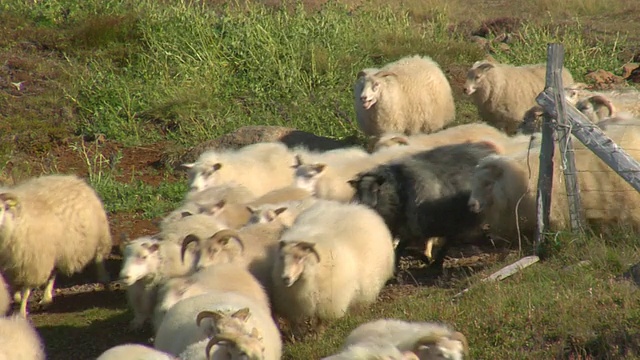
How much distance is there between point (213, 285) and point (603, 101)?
18.8 feet

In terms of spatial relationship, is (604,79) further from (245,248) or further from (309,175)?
(245,248)

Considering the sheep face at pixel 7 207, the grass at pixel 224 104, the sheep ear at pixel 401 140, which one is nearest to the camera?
the grass at pixel 224 104

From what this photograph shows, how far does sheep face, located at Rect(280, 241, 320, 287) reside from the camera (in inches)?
287

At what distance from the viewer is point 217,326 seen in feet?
19.1

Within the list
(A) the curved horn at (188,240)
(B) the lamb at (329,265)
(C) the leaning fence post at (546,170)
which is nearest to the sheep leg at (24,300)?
(A) the curved horn at (188,240)

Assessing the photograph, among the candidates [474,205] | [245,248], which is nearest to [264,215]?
[245,248]

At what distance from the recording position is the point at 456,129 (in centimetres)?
1084

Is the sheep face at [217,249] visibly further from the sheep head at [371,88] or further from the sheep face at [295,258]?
the sheep head at [371,88]

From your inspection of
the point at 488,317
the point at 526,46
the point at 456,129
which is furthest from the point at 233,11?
the point at 488,317

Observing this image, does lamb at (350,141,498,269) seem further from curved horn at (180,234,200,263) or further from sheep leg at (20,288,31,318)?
sheep leg at (20,288,31,318)

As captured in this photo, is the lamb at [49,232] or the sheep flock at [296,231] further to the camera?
the lamb at [49,232]

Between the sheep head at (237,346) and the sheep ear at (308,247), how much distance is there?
1740 millimetres

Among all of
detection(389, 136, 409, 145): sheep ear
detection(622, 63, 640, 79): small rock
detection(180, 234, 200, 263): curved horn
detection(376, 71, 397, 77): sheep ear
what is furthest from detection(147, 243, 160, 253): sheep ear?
detection(622, 63, 640, 79): small rock

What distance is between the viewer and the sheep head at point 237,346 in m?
5.55
